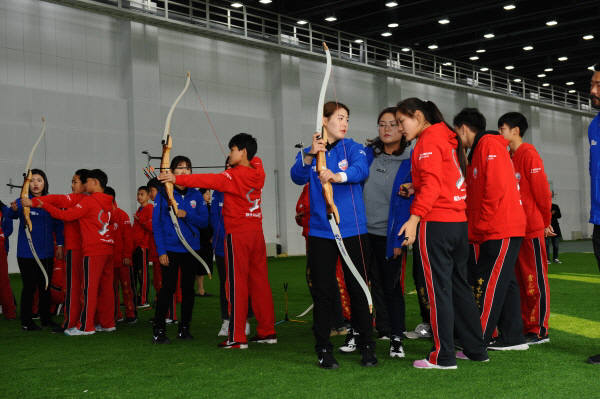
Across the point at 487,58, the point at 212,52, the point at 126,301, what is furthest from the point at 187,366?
the point at 487,58

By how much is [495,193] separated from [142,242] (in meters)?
4.53

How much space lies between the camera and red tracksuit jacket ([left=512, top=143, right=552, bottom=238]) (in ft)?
14.4

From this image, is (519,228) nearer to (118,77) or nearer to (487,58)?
(118,77)

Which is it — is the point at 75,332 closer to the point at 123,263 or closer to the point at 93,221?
the point at 93,221

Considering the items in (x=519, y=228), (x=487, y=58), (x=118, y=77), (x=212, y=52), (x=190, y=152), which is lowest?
(x=519, y=228)

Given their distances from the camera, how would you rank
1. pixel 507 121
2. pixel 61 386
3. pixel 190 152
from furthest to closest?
pixel 190 152
pixel 507 121
pixel 61 386

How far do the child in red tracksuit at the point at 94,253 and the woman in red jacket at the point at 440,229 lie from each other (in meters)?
3.06

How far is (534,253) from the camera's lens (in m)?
4.43

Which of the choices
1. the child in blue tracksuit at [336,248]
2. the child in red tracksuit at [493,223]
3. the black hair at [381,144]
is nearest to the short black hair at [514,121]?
the child in red tracksuit at [493,223]

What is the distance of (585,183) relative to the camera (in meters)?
29.1

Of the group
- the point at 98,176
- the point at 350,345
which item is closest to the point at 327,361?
the point at 350,345

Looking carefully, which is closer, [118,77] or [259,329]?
[259,329]

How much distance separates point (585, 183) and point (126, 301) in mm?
27422

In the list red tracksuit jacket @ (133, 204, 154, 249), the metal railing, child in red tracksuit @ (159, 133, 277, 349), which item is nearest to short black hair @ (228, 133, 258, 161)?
child in red tracksuit @ (159, 133, 277, 349)
